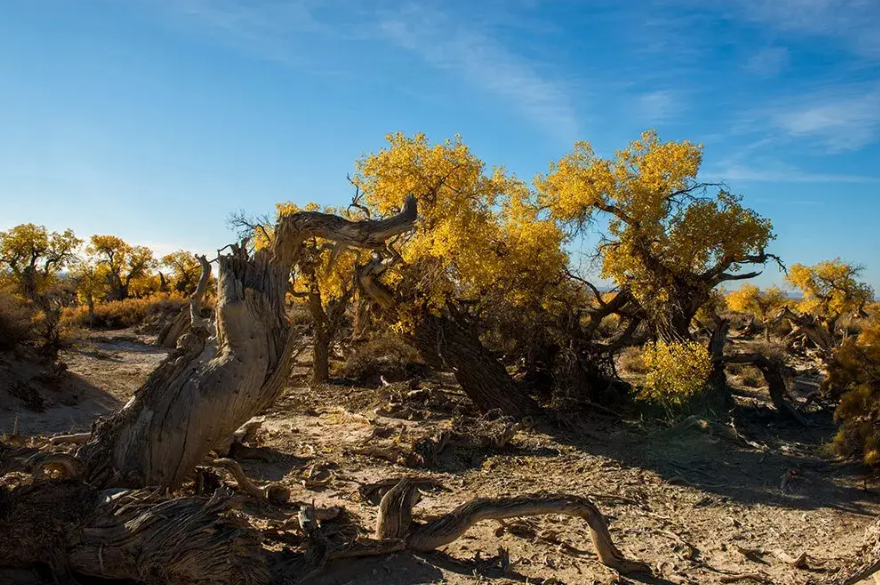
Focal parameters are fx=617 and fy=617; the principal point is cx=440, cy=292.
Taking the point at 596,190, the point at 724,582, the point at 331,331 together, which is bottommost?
the point at 724,582

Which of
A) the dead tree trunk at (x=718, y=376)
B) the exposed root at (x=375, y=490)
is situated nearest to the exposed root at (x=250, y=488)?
the exposed root at (x=375, y=490)

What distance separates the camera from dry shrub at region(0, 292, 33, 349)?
11750 mm

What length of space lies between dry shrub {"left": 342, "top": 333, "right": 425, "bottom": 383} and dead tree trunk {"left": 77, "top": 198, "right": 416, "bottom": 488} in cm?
896

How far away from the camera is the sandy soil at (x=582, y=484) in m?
5.30

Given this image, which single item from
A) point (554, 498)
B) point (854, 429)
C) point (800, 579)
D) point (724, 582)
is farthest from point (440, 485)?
point (854, 429)

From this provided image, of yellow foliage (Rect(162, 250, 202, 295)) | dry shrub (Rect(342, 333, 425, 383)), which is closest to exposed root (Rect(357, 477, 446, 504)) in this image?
dry shrub (Rect(342, 333, 425, 383))

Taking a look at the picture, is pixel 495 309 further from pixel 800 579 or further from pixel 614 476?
pixel 800 579

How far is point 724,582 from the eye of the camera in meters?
5.27

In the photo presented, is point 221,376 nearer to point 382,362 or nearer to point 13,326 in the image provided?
point 13,326

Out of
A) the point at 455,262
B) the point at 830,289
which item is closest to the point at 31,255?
the point at 455,262

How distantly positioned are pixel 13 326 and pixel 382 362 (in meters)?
7.62

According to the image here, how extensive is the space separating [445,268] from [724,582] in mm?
6831

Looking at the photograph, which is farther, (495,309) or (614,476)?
(495,309)

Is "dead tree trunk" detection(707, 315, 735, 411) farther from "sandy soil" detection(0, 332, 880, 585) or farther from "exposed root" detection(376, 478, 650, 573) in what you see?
"exposed root" detection(376, 478, 650, 573)
